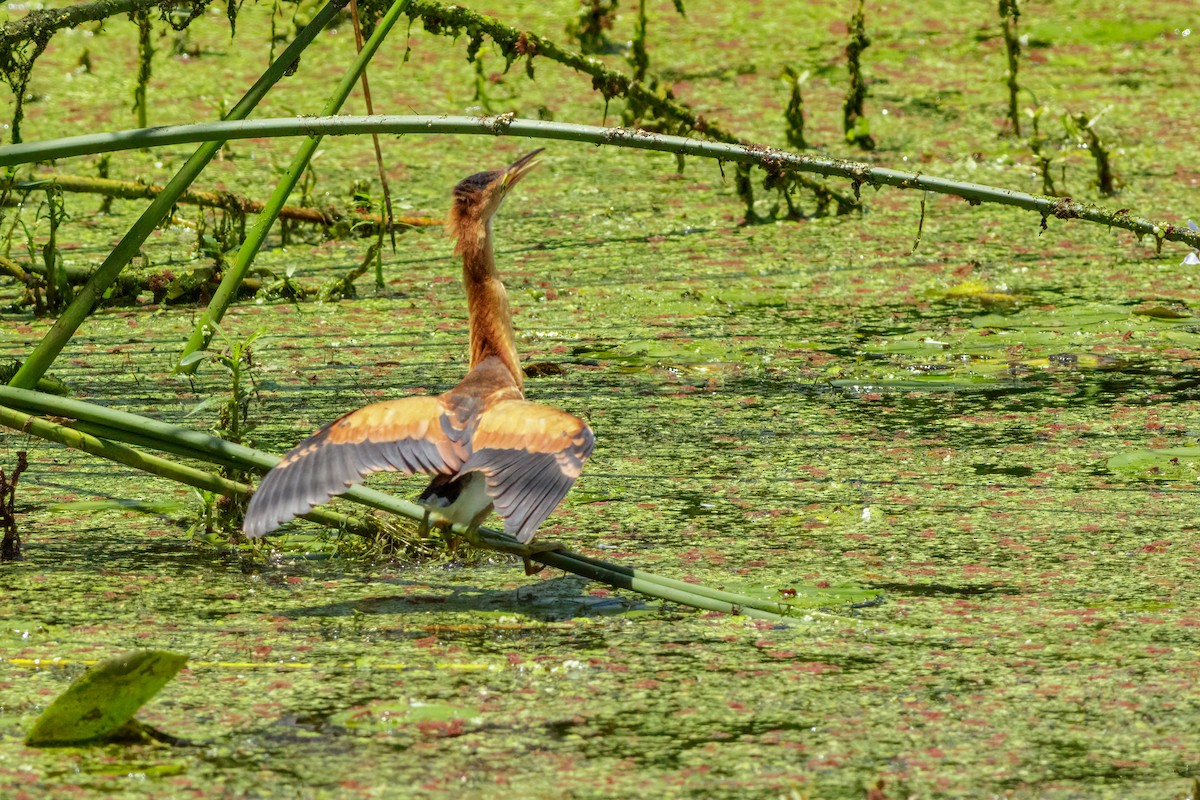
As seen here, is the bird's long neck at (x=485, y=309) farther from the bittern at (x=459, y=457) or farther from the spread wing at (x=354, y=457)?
the spread wing at (x=354, y=457)

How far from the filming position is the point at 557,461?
2.64 metres

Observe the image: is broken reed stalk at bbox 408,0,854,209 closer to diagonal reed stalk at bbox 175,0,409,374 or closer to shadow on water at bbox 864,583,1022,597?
diagonal reed stalk at bbox 175,0,409,374

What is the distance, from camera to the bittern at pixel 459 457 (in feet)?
8.51

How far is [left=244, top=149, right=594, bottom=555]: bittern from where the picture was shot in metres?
2.59

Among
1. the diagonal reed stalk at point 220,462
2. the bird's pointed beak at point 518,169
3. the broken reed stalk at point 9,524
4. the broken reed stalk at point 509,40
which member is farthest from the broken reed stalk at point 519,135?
the broken reed stalk at point 509,40

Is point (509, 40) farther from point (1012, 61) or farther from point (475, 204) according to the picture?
point (1012, 61)

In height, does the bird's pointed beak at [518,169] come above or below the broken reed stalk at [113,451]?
above

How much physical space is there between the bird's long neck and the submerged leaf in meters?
1.07

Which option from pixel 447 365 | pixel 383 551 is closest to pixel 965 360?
pixel 447 365

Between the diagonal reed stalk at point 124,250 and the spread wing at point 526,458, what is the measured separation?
666mm

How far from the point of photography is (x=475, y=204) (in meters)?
3.35

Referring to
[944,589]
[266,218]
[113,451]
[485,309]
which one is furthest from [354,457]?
[944,589]

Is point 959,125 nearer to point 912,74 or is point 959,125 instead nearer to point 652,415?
point 912,74

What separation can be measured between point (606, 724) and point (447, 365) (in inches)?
76.7
